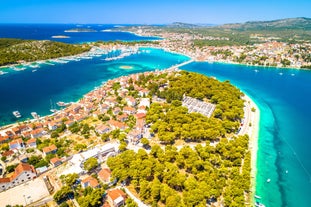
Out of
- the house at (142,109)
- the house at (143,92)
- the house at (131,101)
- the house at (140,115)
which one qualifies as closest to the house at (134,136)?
the house at (140,115)

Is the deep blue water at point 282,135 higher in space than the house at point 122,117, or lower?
lower

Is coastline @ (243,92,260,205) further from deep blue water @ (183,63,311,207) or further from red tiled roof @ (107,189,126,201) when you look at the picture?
red tiled roof @ (107,189,126,201)

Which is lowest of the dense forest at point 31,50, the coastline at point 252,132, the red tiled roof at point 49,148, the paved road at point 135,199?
the coastline at point 252,132

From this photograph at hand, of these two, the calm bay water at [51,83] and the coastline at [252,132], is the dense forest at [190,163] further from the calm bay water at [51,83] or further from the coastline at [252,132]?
the calm bay water at [51,83]

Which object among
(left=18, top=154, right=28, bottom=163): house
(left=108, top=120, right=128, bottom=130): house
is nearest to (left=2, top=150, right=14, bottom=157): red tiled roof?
(left=18, top=154, right=28, bottom=163): house

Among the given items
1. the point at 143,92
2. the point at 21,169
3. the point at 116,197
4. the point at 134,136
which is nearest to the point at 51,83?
the point at 143,92

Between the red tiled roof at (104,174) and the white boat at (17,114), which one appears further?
the white boat at (17,114)
